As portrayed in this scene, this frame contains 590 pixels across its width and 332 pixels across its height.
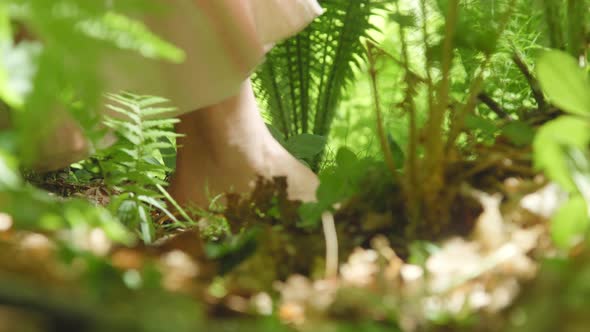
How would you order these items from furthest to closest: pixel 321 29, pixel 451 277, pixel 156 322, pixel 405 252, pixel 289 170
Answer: pixel 321 29 → pixel 289 170 → pixel 405 252 → pixel 451 277 → pixel 156 322

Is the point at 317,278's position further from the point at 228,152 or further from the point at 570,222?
the point at 228,152

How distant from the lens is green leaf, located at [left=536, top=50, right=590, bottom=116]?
0.44 m

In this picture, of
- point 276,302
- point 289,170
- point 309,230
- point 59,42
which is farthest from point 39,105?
point 289,170

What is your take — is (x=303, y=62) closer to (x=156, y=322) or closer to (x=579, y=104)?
(x=579, y=104)

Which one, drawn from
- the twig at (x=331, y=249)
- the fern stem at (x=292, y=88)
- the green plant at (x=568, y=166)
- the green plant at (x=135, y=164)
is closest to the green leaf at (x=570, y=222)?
the green plant at (x=568, y=166)

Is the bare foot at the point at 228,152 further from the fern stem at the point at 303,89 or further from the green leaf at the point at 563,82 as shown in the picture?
the fern stem at the point at 303,89

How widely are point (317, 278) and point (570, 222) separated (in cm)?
17

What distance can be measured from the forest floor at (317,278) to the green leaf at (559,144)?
0.05 meters

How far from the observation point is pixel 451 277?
1.35 feet

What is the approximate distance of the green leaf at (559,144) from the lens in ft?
1.25

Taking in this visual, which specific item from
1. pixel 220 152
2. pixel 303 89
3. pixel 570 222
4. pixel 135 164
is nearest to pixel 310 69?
pixel 303 89

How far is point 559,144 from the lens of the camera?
405 millimetres

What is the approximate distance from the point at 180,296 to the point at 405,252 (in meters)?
0.27

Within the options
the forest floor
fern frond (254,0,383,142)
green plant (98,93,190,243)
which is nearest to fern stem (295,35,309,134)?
fern frond (254,0,383,142)
